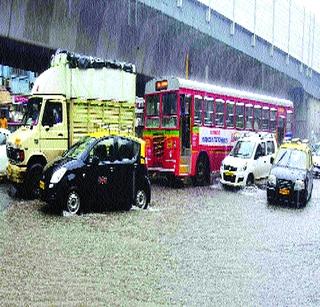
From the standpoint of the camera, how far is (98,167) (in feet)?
37.8

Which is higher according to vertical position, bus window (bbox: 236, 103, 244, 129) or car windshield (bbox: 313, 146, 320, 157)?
bus window (bbox: 236, 103, 244, 129)

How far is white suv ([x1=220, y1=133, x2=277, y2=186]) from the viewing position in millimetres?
17266

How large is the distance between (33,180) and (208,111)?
758 centimetres

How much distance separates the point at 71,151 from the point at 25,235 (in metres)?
3.17

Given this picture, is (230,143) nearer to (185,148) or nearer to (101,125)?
(185,148)

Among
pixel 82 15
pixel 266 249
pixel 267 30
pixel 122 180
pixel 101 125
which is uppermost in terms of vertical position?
pixel 267 30

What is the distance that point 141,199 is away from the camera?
496 inches

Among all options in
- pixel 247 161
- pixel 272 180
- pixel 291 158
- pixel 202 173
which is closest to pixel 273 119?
pixel 247 161

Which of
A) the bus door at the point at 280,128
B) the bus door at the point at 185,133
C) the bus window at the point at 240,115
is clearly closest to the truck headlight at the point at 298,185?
the bus door at the point at 185,133

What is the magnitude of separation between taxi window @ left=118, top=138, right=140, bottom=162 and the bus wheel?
6087mm

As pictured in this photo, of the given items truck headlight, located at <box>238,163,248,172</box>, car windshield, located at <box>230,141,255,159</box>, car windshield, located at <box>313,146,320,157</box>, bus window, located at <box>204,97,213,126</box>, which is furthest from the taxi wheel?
car windshield, located at <box>313,146,320,157</box>

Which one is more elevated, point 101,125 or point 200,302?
point 101,125

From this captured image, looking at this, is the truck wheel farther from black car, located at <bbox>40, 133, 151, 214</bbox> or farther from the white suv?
the white suv

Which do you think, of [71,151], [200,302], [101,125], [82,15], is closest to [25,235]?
[71,151]
